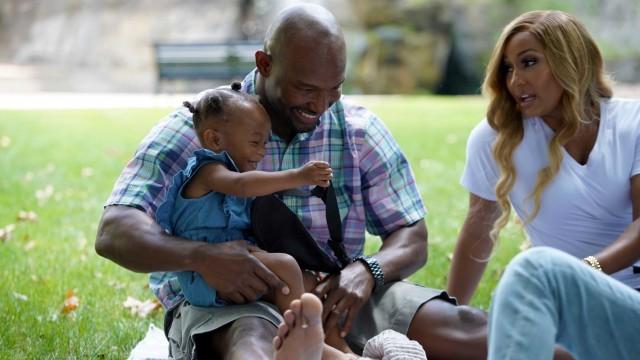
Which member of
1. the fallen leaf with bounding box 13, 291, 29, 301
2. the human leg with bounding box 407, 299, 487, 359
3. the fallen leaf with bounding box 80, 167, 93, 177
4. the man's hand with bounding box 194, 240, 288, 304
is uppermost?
the man's hand with bounding box 194, 240, 288, 304

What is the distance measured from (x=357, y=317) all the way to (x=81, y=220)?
3388mm

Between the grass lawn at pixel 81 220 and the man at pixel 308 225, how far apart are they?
83cm

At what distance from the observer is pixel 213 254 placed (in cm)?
299

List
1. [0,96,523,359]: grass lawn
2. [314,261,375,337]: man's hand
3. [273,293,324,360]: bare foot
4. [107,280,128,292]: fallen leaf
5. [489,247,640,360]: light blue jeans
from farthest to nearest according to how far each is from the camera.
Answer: [107,280,128,292]: fallen leaf
[0,96,523,359]: grass lawn
[314,261,375,337]: man's hand
[273,293,324,360]: bare foot
[489,247,640,360]: light blue jeans

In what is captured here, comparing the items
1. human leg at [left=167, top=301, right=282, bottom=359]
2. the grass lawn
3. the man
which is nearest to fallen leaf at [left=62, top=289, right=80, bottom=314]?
the grass lawn

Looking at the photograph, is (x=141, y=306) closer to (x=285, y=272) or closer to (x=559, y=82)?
(x=285, y=272)

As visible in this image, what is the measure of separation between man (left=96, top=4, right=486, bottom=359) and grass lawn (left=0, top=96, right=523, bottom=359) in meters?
0.83

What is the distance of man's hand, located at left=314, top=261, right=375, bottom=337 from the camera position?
314cm

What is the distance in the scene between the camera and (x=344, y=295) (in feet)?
10.4

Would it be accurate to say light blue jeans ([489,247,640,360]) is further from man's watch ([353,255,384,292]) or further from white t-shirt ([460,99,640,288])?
white t-shirt ([460,99,640,288])

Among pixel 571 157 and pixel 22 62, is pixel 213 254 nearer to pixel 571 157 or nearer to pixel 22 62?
pixel 571 157

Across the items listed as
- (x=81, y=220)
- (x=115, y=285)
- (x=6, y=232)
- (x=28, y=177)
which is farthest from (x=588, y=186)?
(x=28, y=177)

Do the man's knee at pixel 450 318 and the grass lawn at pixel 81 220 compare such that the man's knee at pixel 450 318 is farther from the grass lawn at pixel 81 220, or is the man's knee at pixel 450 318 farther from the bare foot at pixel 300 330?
the grass lawn at pixel 81 220

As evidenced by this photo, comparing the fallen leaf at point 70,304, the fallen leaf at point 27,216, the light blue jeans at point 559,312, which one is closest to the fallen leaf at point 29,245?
the fallen leaf at point 27,216
